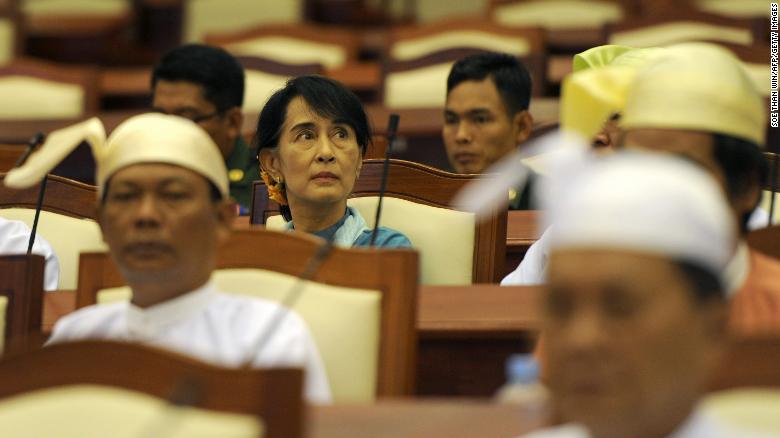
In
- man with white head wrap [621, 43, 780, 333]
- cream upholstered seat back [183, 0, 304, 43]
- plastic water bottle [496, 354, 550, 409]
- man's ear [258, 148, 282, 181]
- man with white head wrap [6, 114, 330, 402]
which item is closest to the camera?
plastic water bottle [496, 354, 550, 409]

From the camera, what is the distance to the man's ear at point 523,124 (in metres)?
3.78

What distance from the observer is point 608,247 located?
3.83ft

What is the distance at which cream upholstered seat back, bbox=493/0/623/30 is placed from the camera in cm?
586

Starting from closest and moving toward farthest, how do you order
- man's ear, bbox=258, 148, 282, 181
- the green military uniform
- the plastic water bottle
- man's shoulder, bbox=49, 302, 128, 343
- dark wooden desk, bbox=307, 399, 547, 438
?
dark wooden desk, bbox=307, 399, 547, 438 < the plastic water bottle < man's shoulder, bbox=49, 302, 128, 343 < man's ear, bbox=258, 148, 282, 181 < the green military uniform

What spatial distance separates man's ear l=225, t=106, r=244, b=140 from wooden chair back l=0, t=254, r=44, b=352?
166 centimetres

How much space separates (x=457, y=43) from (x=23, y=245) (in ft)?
8.37

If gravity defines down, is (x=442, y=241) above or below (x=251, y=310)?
above

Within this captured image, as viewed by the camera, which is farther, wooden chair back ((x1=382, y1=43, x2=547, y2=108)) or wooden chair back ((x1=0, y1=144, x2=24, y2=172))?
wooden chair back ((x1=382, y1=43, x2=547, y2=108))

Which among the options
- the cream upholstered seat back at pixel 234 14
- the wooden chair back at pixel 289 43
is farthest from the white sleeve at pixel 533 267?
the cream upholstered seat back at pixel 234 14

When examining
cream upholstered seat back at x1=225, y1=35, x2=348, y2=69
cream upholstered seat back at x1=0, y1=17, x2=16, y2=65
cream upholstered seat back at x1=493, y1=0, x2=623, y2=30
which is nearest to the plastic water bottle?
cream upholstered seat back at x1=225, y1=35, x2=348, y2=69

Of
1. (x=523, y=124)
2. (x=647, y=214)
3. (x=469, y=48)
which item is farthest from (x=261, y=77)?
(x=647, y=214)

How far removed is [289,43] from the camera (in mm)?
5688

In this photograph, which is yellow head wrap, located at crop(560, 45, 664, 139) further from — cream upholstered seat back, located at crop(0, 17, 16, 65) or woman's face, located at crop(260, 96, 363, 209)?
cream upholstered seat back, located at crop(0, 17, 16, 65)

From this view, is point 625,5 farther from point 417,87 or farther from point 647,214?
point 647,214
